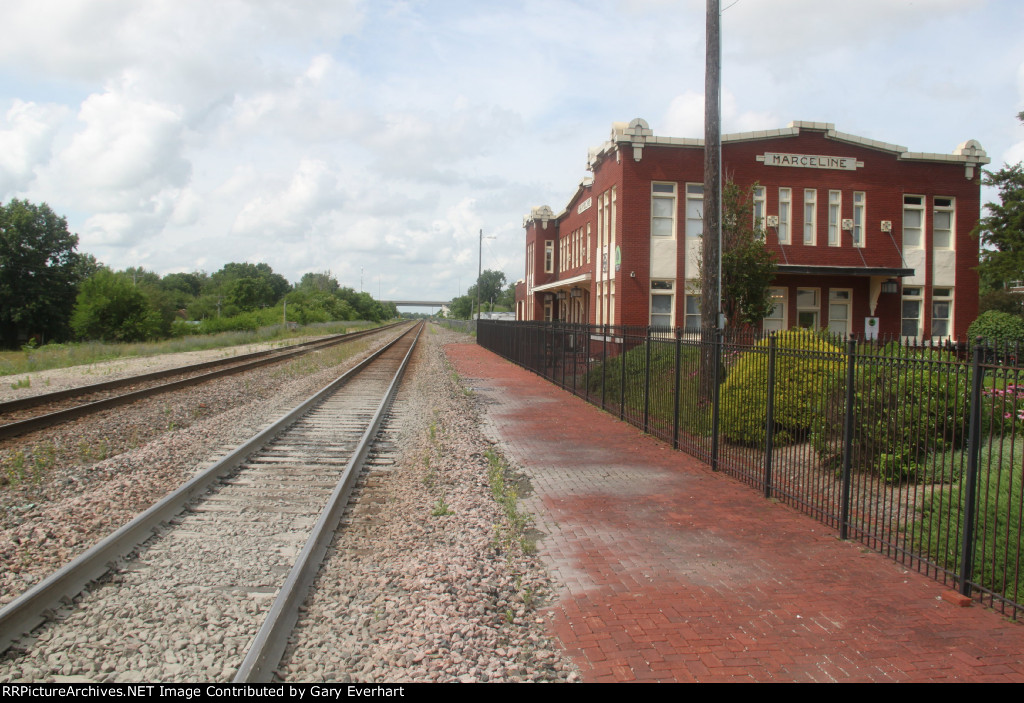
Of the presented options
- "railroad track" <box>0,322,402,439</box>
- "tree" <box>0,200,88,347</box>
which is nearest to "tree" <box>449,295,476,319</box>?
"tree" <box>0,200,88,347</box>

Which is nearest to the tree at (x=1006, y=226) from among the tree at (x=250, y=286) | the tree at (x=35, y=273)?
the tree at (x=35, y=273)

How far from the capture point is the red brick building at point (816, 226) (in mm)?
24625

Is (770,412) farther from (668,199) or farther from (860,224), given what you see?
(860,224)

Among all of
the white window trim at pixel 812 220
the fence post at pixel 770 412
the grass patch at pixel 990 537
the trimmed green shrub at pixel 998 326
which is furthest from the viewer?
the white window trim at pixel 812 220

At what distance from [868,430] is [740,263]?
1385 cm

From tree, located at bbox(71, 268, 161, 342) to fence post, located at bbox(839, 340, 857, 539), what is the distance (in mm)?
56626

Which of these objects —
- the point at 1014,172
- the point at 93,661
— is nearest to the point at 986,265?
the point at 1014,172

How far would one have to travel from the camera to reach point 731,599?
5.13m

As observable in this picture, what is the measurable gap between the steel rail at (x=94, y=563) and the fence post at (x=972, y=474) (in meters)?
6.26

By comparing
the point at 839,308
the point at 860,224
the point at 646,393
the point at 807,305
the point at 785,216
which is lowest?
the point at 646,393

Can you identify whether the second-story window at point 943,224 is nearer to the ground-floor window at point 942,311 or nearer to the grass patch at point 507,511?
the ground-floor window at point 942,311

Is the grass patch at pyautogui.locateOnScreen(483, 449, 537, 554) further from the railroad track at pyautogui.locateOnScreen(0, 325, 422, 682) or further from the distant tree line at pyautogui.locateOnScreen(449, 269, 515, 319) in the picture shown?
the distant tree line at pyautogui.locateOnScreen(449, 269, 515, 319)

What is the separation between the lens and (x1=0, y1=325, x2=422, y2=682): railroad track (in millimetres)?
4121

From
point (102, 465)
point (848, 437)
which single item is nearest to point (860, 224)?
point (848, 437)
